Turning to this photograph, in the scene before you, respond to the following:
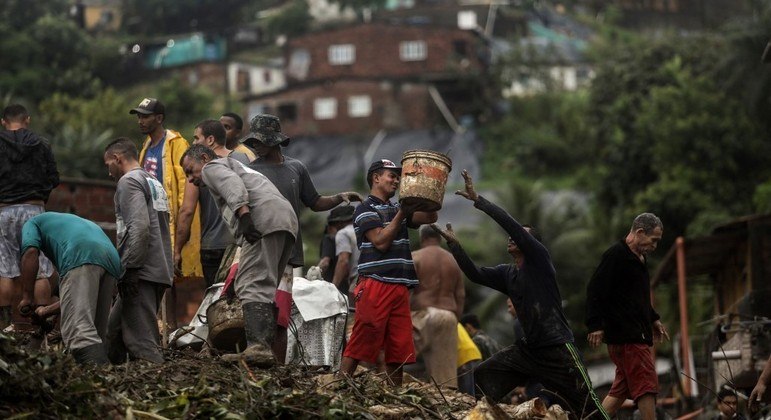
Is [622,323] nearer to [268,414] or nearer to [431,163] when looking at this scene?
[431,163]

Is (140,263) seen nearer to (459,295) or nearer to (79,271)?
(79,271)

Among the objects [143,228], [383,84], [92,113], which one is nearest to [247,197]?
[143,228]

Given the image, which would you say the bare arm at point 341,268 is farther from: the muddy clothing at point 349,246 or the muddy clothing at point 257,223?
the muddy clothing at point 257,223

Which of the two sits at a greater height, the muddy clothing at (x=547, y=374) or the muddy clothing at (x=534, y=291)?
the muddy clothing at (x=534, y=291)

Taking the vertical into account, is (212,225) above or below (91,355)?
above

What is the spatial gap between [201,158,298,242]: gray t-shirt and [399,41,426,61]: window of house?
59208mm

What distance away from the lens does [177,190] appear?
12750 millimetres

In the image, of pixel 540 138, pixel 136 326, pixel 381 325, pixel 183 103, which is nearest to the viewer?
pixel 136 326

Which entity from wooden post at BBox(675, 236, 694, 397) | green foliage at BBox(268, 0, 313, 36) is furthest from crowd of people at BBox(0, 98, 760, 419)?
green foliage at BBox(268, 0, 313, 36)

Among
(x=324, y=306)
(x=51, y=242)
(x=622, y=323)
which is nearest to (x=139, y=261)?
(x=51, y=242)

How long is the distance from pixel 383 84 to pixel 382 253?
59.2 meters

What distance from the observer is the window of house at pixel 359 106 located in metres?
69.3

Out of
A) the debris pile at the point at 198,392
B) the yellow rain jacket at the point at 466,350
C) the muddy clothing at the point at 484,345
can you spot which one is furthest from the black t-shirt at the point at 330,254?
the debris pile at the point at 198,392

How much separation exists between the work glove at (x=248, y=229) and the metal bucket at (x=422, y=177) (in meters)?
Answer: 1.04
